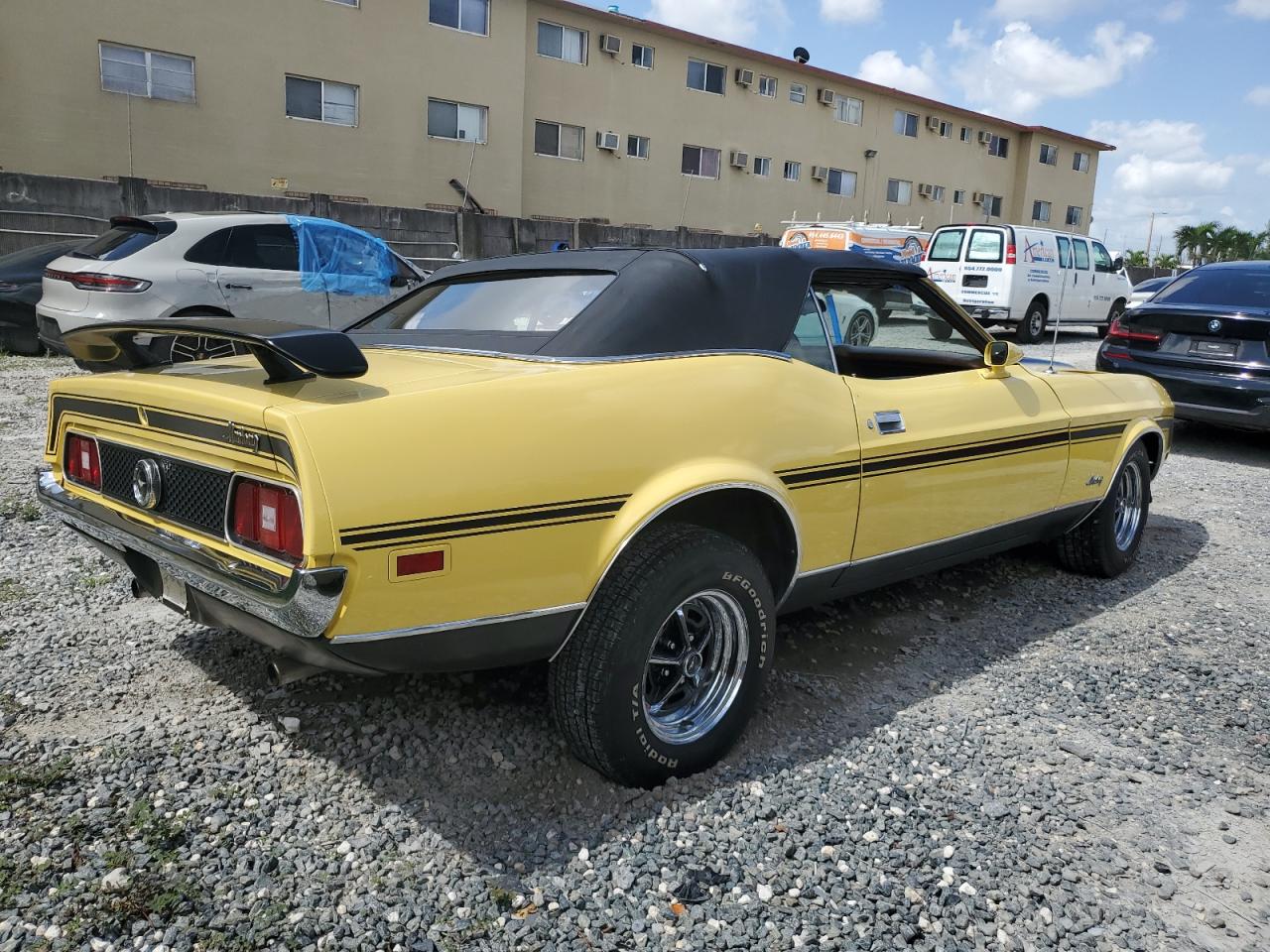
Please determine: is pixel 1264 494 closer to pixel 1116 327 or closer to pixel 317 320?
pixel 1116 327

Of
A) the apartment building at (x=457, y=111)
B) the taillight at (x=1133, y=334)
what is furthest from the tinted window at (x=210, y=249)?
the apartment building at (x=457, y=111)

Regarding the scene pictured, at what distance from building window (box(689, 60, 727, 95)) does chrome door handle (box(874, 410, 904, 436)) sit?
2348cm

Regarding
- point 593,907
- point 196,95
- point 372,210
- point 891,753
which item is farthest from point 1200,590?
point 196,95

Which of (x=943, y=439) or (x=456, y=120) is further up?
(x=456, y=120)

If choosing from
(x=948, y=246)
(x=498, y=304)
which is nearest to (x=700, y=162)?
(x=948, y=246)

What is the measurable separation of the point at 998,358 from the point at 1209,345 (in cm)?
467

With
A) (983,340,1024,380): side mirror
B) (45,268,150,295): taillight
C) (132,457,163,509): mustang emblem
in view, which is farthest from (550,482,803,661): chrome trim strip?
(45,268,150,295): taillight

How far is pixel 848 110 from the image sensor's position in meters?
28.7

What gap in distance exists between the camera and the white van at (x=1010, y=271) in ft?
49.4

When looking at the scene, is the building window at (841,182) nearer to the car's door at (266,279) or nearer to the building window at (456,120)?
the building window at (456,120)

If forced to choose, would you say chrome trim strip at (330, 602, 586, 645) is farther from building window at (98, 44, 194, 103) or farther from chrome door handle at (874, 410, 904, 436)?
building window at (98, 44, 194, 103)

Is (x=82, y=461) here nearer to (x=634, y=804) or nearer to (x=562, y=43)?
(x=634, y=804)

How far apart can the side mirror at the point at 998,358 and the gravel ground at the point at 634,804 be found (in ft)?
3.49

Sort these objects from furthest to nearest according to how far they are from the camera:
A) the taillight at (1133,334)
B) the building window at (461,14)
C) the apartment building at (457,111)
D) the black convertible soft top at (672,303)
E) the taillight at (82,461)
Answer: the building window at (461,14) → the apartment building at (457,111) → the taillight at (1133,334) → the taillight at (82,461) → the black convertible soft top at (672,303)
